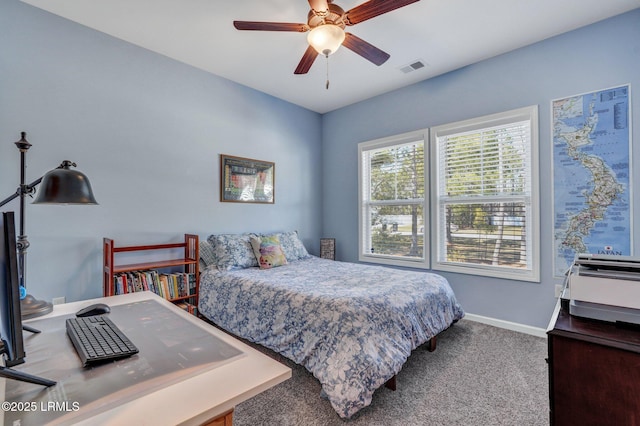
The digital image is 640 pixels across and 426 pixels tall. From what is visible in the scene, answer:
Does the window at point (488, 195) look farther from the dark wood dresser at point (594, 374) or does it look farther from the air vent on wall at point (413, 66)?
the dark wood dresser at point (594, 374)

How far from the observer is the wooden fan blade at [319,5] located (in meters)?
1.83

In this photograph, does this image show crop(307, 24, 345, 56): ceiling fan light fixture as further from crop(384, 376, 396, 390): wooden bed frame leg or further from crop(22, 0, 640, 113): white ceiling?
crop(384, 376, 396, 390): wooden bed frame leg

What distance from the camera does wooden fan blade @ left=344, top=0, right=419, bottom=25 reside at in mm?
1796

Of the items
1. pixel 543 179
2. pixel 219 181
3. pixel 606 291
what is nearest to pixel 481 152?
pixel 543 179

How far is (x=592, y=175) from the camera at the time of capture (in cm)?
255

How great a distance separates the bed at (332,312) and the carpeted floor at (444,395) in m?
0.17

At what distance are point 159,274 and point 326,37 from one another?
105 inches

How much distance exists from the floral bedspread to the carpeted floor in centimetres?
17

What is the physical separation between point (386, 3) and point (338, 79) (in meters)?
1.78

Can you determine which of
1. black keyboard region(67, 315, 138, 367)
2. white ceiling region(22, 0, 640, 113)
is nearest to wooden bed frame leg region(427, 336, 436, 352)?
black keyboard region(67, 315, 138, 367)

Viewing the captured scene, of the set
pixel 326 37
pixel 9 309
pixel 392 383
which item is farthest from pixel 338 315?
pixel 326 37

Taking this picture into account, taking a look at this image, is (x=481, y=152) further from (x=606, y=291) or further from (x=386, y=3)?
(x=606, y=291)

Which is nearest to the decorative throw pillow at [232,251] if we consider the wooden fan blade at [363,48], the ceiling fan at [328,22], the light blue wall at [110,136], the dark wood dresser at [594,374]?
the light blue wall at [110,136]

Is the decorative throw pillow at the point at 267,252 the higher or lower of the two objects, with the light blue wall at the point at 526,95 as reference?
lower
